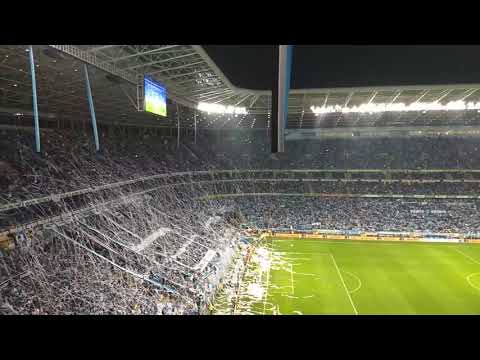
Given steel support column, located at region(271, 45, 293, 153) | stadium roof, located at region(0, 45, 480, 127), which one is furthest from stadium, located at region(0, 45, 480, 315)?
stadium roof, located at region(0, 45, 480, 127)

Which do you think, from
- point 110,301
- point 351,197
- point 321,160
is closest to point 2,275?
point 110,301

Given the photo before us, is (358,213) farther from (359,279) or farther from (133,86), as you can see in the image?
(133,86)

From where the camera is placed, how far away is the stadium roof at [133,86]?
534 inches

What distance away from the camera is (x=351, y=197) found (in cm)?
3694

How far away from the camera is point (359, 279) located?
20000mm

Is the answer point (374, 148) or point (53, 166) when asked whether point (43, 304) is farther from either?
point (374, 148)

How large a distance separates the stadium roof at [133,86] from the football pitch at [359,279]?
38.9 ft

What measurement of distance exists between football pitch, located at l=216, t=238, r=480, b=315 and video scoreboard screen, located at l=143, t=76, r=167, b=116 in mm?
9689

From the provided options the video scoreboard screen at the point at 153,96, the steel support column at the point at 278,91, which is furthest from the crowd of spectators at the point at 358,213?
the steel support column at the point at 278,91

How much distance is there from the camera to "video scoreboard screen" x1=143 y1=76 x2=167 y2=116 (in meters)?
14.9

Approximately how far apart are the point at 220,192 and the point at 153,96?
21.1 m

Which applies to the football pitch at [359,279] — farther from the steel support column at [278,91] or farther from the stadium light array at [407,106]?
the steel support column at [278,91]

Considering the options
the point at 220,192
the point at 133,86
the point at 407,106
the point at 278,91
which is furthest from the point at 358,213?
the point at 278,91
